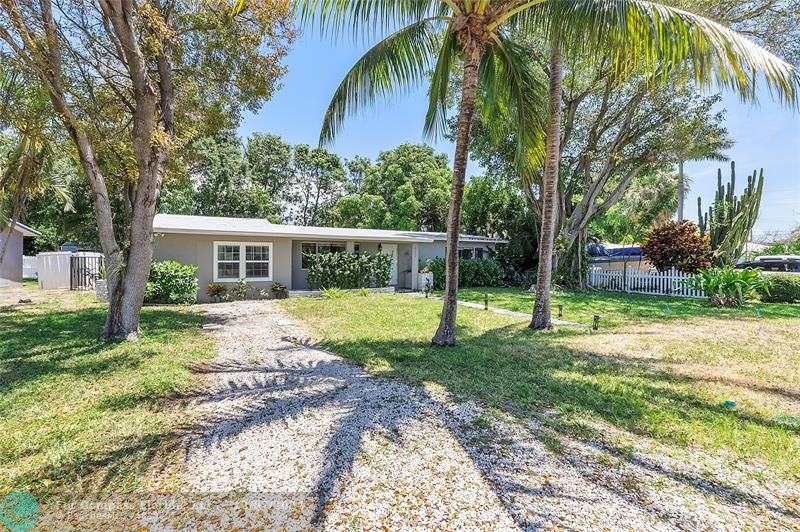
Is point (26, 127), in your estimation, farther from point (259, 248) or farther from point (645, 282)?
point (645, 282)

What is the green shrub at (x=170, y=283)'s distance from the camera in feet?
40.1

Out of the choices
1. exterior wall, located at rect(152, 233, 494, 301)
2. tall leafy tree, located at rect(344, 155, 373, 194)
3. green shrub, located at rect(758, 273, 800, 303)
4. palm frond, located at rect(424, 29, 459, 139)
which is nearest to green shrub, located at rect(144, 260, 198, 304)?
exterior wall, located at rect(152, 233, 494, 301)

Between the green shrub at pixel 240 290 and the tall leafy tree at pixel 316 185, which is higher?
the tall leafy tree at pixel 316 185

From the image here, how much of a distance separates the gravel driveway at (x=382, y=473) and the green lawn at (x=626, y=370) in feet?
2.45

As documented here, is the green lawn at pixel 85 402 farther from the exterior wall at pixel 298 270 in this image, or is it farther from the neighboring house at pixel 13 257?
the neighboring house at pixel 13 257

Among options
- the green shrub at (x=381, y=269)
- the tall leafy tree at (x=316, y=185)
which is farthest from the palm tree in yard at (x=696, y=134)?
the tall leafy tree at (x=316, y=185)

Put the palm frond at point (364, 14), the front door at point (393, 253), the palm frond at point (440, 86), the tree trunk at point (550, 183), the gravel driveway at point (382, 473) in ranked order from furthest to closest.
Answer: the front door at point (393, 253)
the tree trunk at point (550, 183)
the palm frond at point (440, 86)
the palm frond at point (364, 14)
the gravel driveway at point (382, 473)

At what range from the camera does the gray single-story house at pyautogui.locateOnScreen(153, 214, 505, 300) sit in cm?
1320

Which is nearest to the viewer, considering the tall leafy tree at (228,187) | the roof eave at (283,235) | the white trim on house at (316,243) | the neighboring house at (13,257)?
the roof eave at (283,235)

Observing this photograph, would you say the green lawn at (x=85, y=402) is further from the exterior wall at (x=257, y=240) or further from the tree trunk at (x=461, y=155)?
the exterior wall at (x=257, y=240)

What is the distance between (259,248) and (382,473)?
42.0ft

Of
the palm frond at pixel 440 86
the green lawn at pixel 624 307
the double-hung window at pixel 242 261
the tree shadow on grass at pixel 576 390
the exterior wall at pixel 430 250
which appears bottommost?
the tree shadow on grass at pixel 576 390

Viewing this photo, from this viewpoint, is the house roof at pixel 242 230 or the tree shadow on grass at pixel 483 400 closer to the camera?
the tree shadow on grass at pixel 483 400

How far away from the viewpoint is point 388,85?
768 centimetres
